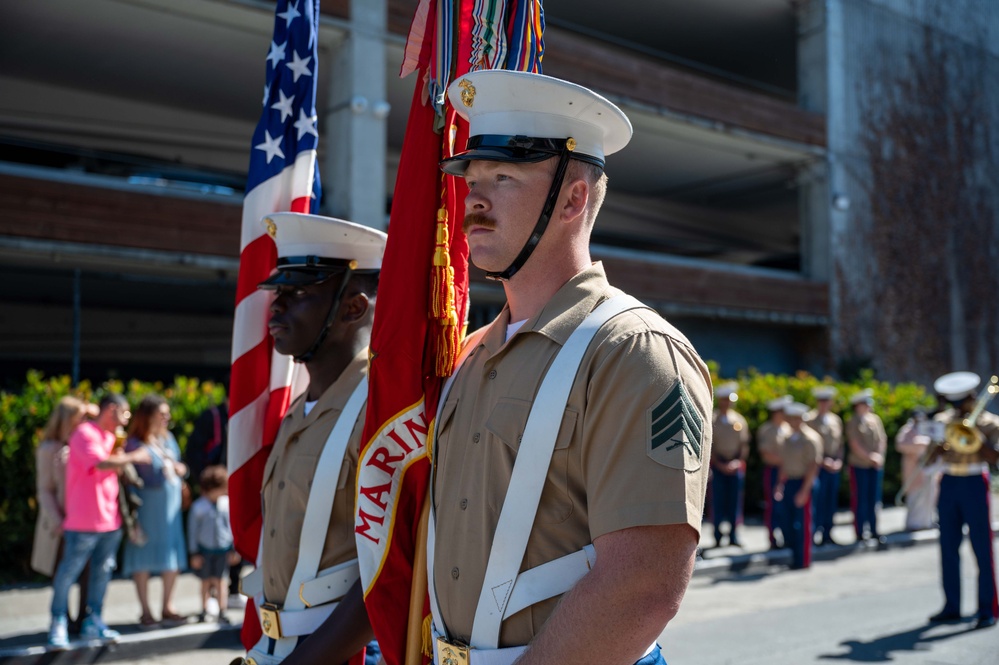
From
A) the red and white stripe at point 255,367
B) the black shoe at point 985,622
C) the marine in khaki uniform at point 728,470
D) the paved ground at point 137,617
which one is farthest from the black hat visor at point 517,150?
the marine in khaki uniform at point 728,470

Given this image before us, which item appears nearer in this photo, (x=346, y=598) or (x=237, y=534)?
(x=346, y=598)

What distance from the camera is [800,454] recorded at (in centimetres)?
1035

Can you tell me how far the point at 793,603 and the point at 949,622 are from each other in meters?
1.38

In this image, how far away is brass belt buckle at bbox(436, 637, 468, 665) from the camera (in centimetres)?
188

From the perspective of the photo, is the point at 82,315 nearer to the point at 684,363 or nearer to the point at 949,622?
the point at 949,622

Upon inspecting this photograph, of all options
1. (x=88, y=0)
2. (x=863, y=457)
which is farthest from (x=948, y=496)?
(x=88, y=0)

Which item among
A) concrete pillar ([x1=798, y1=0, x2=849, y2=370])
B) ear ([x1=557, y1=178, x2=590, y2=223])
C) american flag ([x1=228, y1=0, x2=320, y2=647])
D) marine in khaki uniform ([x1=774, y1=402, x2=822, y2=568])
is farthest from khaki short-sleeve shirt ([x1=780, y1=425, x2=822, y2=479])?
concrete pillar ([x1=798, y1=0, x2=849, y2=370])

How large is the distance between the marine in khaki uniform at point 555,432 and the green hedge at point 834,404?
11678 millimetres

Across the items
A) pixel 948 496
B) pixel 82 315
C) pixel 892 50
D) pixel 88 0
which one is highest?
pixel 892 50

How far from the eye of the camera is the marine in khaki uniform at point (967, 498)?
7.35 metres

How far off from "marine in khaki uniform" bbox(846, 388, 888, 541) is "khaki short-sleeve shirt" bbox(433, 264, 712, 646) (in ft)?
36.5

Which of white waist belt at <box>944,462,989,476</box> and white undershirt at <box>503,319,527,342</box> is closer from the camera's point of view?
white undershirt at <box>503,319,527,342</box>

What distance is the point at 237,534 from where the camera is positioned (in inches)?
136

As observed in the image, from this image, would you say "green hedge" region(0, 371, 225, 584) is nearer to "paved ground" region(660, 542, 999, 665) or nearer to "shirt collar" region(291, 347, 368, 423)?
"paved ground" region(660, 542, 999, 665)
